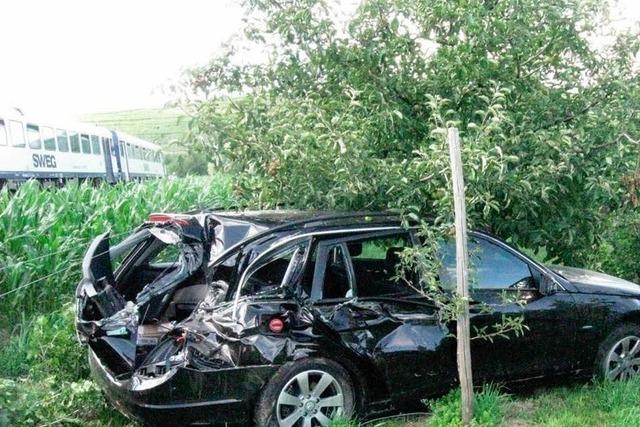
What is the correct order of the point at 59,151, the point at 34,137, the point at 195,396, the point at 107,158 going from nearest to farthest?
the point at 195,396, the point at 34,137, the point at 59,151, the point at 107,158

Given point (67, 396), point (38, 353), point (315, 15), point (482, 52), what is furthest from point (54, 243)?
point (482, 52)

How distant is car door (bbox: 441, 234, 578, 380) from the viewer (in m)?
4.91

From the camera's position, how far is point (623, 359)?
17.8ft

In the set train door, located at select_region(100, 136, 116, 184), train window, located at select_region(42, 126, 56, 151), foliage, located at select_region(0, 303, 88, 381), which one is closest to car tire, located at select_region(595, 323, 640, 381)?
foliage, located at select_region(0, 303, 88, 381)

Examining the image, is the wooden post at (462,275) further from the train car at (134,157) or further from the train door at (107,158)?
the train car at (134,157)

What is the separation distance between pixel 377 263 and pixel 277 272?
979 millimetres

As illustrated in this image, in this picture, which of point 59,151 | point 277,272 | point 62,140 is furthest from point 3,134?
point 277,272

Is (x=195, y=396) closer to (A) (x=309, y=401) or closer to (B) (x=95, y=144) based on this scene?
(A) (x=309, y=401)

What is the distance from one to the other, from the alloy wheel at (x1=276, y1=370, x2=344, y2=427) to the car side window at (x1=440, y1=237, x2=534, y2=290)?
4.18 feet

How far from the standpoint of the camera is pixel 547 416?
478 cm

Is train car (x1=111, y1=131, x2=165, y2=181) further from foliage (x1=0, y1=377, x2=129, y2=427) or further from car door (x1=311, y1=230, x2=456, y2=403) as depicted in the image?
Answer: car door (x1=311, y1=230, x2=456, y2=403)

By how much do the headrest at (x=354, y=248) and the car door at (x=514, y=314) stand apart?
624mm

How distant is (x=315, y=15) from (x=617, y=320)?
3.69 metres

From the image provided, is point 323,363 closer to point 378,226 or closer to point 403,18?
point 378,226
